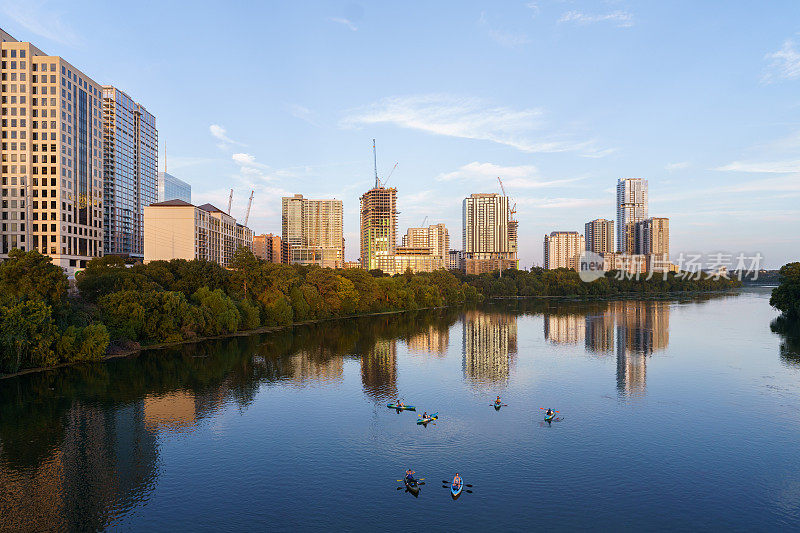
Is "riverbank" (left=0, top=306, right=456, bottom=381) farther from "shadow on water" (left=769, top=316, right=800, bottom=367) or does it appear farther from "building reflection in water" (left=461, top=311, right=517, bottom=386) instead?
"shadow on water" (left=769, top=316, right=800, bottom=367)

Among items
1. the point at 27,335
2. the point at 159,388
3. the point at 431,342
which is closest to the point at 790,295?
the point at 431,342

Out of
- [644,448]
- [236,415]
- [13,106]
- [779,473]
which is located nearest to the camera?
[779,473]

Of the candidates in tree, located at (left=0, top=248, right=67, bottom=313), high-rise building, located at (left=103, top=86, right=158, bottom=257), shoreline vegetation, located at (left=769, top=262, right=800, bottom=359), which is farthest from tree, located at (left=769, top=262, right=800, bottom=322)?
high-rise building, located at (left=103, top=86, right=158, bottom=257)

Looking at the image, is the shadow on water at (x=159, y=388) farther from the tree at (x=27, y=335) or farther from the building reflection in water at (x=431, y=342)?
the tree at (x=27, y=335)

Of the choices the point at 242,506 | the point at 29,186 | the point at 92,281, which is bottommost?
the point at 242,506

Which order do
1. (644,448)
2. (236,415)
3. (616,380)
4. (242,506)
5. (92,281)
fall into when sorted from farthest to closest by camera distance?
(92,281) < (616,380) < (236,415) < (644,448) < (242,506)

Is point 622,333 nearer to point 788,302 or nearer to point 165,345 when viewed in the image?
point 788,302

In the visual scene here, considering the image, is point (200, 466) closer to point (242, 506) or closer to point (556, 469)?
point (242, 506)

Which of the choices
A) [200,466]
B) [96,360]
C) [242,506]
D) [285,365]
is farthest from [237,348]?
[242,506]
